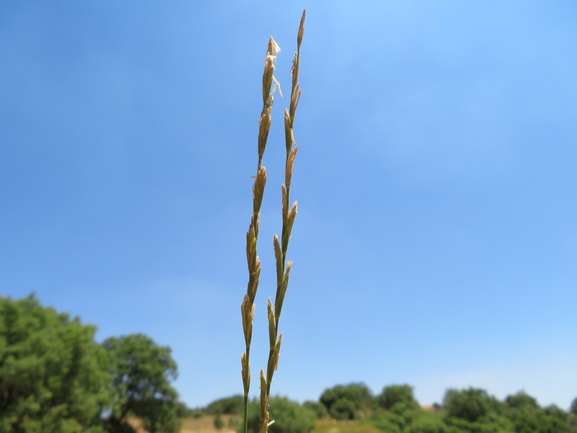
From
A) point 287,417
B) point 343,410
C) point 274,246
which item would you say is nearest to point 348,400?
point 343,410

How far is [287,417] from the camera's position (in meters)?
34.7

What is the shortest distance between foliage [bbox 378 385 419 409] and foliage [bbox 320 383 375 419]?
1857 mm

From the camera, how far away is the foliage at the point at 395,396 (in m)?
54.0

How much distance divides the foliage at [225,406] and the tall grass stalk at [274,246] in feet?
201

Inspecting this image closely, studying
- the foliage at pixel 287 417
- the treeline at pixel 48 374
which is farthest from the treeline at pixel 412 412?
the treeline at pixel 48 374

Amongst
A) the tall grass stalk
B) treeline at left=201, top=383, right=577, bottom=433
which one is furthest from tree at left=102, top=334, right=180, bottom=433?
the tall grass stalk

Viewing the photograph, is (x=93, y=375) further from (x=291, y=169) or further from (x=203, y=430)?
(x=291, y=169)

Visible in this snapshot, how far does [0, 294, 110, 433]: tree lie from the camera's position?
25.8 meters

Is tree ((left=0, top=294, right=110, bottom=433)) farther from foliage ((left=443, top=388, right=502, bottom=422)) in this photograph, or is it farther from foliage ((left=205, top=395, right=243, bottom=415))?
foliage ((left=443, top=388, right=502, bottom=422))

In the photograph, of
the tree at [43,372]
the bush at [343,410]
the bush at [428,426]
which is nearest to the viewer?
the tree at [43,372]

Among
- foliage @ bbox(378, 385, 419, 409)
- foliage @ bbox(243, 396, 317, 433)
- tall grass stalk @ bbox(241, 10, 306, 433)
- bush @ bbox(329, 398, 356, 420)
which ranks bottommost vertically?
tall grass stalk @ bbox(241, 10, 306, 433)

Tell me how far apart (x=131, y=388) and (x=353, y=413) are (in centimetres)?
2866

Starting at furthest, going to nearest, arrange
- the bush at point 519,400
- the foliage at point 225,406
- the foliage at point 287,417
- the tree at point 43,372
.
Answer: the foliage at point 225,406, the bush at point 519,400, the foliage at point 287,417, the tree at point 43,372

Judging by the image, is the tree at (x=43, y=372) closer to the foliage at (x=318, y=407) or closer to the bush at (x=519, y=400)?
the foliage at (x=318, y=407)
